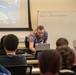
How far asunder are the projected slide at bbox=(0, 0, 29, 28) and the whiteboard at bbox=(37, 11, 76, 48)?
446 millimetres

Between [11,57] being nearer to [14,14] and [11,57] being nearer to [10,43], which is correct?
[10,43]

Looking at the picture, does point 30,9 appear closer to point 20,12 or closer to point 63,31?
point 20,12

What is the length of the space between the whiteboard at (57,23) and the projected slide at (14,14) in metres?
0.45

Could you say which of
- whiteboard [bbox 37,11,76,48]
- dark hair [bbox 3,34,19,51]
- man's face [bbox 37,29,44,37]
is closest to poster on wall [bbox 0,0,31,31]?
whiteboard [bbox 37,11,76,48]

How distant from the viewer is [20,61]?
2.62 metres

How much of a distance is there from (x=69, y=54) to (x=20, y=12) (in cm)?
483

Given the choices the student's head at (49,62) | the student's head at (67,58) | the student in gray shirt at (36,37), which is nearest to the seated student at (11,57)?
the student's head at (67,58)

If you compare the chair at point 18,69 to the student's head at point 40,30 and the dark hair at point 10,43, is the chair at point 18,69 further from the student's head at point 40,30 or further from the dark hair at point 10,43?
the student's head at point 40,30

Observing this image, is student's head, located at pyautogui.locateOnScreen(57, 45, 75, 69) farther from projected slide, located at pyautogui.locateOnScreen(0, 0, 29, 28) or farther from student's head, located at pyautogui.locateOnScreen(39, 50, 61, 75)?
projected slide, located at pyautogui.locateOnScreen(0, 0, 29, 28)

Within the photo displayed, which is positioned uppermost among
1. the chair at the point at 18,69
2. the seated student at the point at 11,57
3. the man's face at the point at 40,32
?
the man's face at the point at 40,32

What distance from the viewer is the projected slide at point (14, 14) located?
6.61 metres

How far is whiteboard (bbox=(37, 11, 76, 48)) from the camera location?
675 centimetres

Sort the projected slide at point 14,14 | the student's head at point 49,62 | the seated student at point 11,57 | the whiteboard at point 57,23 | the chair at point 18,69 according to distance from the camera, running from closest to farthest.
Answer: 1. the student's head at point 49,62
2. the chair at point 18,69
3. the seated student at point 11,57
4. the projected slide at point 14,14
5. the whiteboard at point 57,23

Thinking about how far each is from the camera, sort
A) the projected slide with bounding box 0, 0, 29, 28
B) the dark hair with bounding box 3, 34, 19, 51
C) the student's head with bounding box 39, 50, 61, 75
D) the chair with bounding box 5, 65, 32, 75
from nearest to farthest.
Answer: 1. the student's head with bounding box 39, 50, 61, 75
2. the chair with bounding box 5, 65, 32, 75
3. the dark hair with bounding box 3, 34, 19, 51
4. the projected slide with bounding box 0, 0, 29, 28
